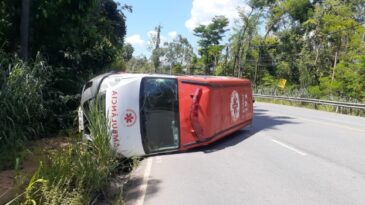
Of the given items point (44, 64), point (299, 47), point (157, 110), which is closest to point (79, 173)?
point (157, 110)

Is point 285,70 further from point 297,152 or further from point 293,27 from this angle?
point 297,152

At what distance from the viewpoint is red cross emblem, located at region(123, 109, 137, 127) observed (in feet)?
27.3

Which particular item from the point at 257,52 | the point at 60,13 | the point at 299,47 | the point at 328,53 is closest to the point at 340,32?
the point at 328,53

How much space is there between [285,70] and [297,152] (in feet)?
151

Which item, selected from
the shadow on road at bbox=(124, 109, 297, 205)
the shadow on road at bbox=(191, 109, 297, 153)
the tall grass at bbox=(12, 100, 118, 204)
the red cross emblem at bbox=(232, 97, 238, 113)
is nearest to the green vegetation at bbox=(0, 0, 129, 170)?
the tall grass at bbox=(12, 100, 118, 204)

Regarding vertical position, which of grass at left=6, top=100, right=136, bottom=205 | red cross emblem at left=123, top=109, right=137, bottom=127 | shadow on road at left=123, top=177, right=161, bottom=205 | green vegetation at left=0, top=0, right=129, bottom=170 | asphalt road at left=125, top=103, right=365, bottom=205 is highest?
green vegetation at left=0, top=0, right=129, bottom=170

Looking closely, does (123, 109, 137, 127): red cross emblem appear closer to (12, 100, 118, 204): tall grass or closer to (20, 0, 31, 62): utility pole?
(12, 100, 118, 204): tall grass

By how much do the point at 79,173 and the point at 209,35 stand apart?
66.2 meters

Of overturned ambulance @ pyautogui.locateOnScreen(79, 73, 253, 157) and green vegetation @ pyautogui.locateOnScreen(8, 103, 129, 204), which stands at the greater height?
overturned ambulance @ pyautogui.locateOnScreen(79, 73, 253, 157)

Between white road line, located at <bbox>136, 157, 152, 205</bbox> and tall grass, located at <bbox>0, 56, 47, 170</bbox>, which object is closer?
white road line, located at <bbox>136, 157, 152, 205</bbox>

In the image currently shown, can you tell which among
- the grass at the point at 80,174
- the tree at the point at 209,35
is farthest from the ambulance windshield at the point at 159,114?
the tree at the point at 209,35

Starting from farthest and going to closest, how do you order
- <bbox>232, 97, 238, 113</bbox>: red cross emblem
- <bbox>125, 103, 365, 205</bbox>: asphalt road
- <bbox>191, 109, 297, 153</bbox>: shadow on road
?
<bbox>232, 97, 238, 113</bbox>: red cross emblem
<bbox>191, 109, 297, 153</bbox>: shadow on road
<bbox>125, 103, 365, 205</bbox>: asphalt road

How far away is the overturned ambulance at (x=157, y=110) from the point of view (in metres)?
8.34

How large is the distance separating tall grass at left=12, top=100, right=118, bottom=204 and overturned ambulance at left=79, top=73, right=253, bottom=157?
674 millimetres
